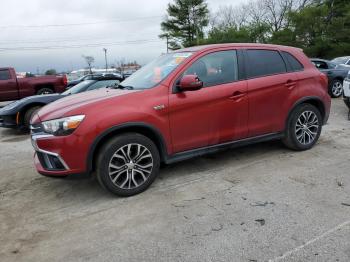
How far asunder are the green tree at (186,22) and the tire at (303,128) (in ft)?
140

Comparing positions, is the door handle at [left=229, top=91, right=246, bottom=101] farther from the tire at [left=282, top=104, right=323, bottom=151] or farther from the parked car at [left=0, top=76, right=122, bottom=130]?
the parked car at [left=0, top=76, right=122, bottom=130]

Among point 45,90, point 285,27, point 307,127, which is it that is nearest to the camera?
point 307,127

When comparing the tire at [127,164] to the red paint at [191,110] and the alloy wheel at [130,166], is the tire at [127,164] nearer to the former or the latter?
the alloy wheel at [130,166]

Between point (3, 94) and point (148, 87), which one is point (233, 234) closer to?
point (148, 87)

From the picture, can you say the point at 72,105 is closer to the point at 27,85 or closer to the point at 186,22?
the point at 27,85

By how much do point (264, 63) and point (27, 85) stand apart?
11.4m

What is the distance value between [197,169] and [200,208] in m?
1.25

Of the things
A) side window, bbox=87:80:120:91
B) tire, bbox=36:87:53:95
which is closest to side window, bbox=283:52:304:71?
side window, bbox=87:80:120:91

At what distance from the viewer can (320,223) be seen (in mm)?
3352

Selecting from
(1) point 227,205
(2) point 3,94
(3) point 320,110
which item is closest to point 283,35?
(2) point 3,94

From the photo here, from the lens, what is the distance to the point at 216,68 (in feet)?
15.5

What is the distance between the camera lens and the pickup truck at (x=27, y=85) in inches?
542

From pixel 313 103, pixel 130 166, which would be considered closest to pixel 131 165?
pixel 130 166

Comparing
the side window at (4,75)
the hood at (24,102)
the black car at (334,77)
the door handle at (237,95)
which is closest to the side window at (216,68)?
the door handle at (237,95)
